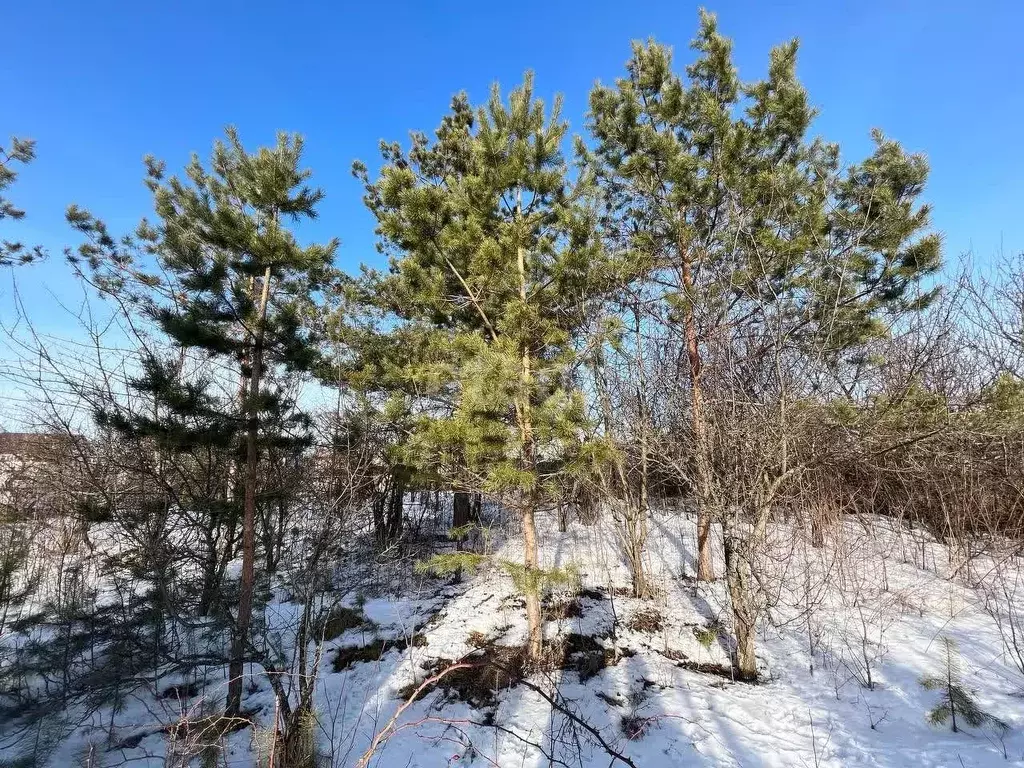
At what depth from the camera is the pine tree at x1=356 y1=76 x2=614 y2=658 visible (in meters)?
4.92

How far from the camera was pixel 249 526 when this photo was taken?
516cm

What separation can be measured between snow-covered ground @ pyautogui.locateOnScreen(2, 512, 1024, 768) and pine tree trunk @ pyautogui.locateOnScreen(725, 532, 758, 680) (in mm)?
205

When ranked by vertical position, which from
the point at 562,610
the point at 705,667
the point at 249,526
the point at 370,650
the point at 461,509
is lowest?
the point at 370,650

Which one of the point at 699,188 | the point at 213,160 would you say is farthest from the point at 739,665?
the point at 213,160

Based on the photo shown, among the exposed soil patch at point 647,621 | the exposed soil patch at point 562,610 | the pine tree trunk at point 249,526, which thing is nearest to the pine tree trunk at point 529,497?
the exposed soil patch at point 562,610

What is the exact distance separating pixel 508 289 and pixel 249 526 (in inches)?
161

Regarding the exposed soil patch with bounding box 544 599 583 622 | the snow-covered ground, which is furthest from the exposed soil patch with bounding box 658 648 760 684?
the exposed soil patch with bounding box 544 599 583 622

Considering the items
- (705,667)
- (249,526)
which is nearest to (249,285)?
(249,526)

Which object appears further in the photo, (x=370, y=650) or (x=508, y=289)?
(x=370, y=650)

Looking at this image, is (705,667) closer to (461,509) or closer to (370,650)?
(370,650)

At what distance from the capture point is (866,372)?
6.86 m

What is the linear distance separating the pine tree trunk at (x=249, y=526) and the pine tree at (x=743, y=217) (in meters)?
5.01

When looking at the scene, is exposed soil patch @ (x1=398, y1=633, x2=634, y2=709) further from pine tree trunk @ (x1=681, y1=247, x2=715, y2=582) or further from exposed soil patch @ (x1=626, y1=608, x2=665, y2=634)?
pine tree trunk @ (x1=681, y1=247, x2=715, y2=582)

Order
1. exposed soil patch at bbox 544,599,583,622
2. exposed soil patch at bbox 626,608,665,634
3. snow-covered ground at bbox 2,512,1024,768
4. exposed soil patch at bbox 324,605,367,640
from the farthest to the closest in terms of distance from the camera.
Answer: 1. exposed soil patch at bbox 324,605,367,640
2. exposed soil patch at bbox 544,599,583,622
3. exposed soil patch at bbox 626,608,665,634
4. snow-covered ground at bbox 2,512,1024,768
